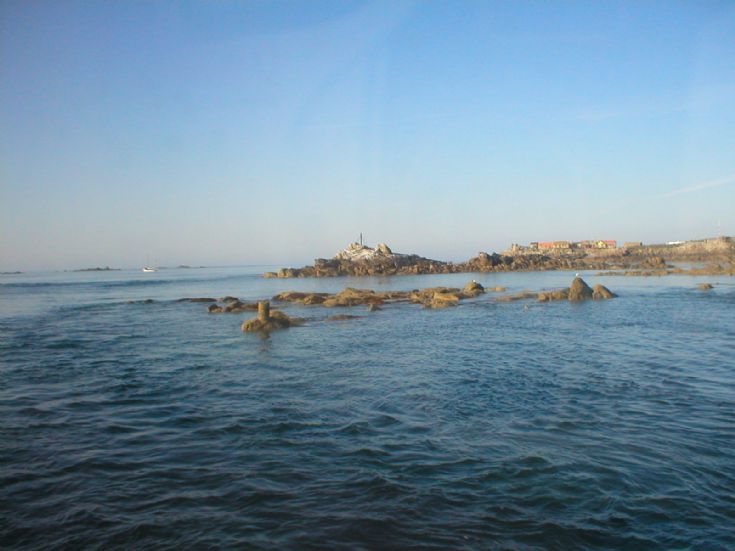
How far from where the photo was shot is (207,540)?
6.54 m

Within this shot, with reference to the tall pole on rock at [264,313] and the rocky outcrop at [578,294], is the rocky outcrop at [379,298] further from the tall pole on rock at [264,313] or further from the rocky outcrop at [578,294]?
the tall pole on rock at [264,313]

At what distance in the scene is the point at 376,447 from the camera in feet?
31.7

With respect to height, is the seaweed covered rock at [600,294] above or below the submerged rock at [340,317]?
above

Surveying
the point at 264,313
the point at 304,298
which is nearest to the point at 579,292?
the point at 304,298

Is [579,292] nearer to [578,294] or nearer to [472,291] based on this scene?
[578,294]

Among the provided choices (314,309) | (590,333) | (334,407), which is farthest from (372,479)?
(314,309)

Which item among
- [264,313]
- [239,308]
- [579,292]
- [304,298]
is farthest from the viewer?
[304,298]

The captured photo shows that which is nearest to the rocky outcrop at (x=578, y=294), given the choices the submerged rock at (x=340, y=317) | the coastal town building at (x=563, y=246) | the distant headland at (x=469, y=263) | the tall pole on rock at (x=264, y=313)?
the submerged rock at (x=340, y=317)

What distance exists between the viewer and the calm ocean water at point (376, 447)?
6.75 meters

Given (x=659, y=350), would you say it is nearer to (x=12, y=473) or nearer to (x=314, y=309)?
(x=12, y=473)

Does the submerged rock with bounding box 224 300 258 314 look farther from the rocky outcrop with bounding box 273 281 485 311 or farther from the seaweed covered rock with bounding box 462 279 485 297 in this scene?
the seaweed covered rock with bounding box 462 279 485 297

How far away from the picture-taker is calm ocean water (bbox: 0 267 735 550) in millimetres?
6750

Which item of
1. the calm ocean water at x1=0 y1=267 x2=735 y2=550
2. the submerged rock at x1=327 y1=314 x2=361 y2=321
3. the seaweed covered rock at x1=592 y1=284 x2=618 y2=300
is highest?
the seaweed covered rock at x1=592 y1=284 x2=618 y2=300

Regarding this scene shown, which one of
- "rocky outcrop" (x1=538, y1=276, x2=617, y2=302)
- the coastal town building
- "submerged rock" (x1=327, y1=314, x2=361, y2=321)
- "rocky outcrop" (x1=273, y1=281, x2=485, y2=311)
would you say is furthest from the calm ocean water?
the coastal town building
